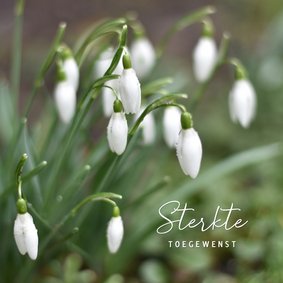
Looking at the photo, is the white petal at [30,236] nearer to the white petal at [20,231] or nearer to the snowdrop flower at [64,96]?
the white petal at [20,231]

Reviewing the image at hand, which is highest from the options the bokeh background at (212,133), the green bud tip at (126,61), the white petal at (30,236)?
the green bud tip at (126,61)

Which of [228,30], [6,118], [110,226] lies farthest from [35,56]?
[110,226]

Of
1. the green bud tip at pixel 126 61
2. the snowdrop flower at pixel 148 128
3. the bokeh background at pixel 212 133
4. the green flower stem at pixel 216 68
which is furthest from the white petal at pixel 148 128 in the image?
the green bud tip at pixel 126 61

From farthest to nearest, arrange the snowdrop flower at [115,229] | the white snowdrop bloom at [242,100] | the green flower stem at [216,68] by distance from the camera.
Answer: the green flower stem at [216,68], the white snowdrop bloom at [242,100], the snowdrop flower at [115,229]

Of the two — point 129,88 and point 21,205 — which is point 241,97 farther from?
point 21,205

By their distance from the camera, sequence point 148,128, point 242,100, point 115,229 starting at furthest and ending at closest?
point 148,128
point 242,100
point 115,229

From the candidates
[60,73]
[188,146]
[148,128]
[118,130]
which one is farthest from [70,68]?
[188,146]
